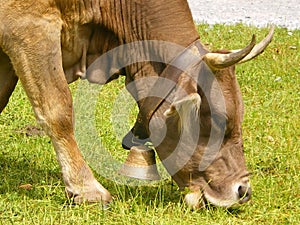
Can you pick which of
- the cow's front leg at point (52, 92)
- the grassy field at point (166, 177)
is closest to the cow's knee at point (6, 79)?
the grassy field at point (166, 177)

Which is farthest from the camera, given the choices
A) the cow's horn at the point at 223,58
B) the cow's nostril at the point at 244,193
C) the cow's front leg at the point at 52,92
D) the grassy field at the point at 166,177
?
the cow's nostril at the point at 244,193

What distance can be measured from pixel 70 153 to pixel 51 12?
1028 mm

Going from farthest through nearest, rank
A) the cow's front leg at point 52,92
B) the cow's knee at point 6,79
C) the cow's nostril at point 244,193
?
the cow's knee at point 6,79 → the cow's nostril at point 244,193 → the cow's front leg at point 52,92

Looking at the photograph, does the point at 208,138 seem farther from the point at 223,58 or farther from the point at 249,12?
the point at 249,12

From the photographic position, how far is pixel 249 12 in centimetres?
1527

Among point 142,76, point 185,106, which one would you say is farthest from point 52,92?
point 185,106

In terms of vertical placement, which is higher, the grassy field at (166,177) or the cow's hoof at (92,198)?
the cow's hoof at (92,198)

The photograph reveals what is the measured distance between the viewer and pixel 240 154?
252 inches

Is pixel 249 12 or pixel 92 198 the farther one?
pixel 249 12

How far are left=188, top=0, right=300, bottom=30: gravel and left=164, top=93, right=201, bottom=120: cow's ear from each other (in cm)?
753

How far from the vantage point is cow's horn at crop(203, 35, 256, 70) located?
5871 mm

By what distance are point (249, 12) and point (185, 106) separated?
9.56 metres

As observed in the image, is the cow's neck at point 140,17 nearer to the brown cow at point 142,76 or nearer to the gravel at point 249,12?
the brown cow at point 142,76

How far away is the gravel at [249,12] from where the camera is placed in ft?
46.3
